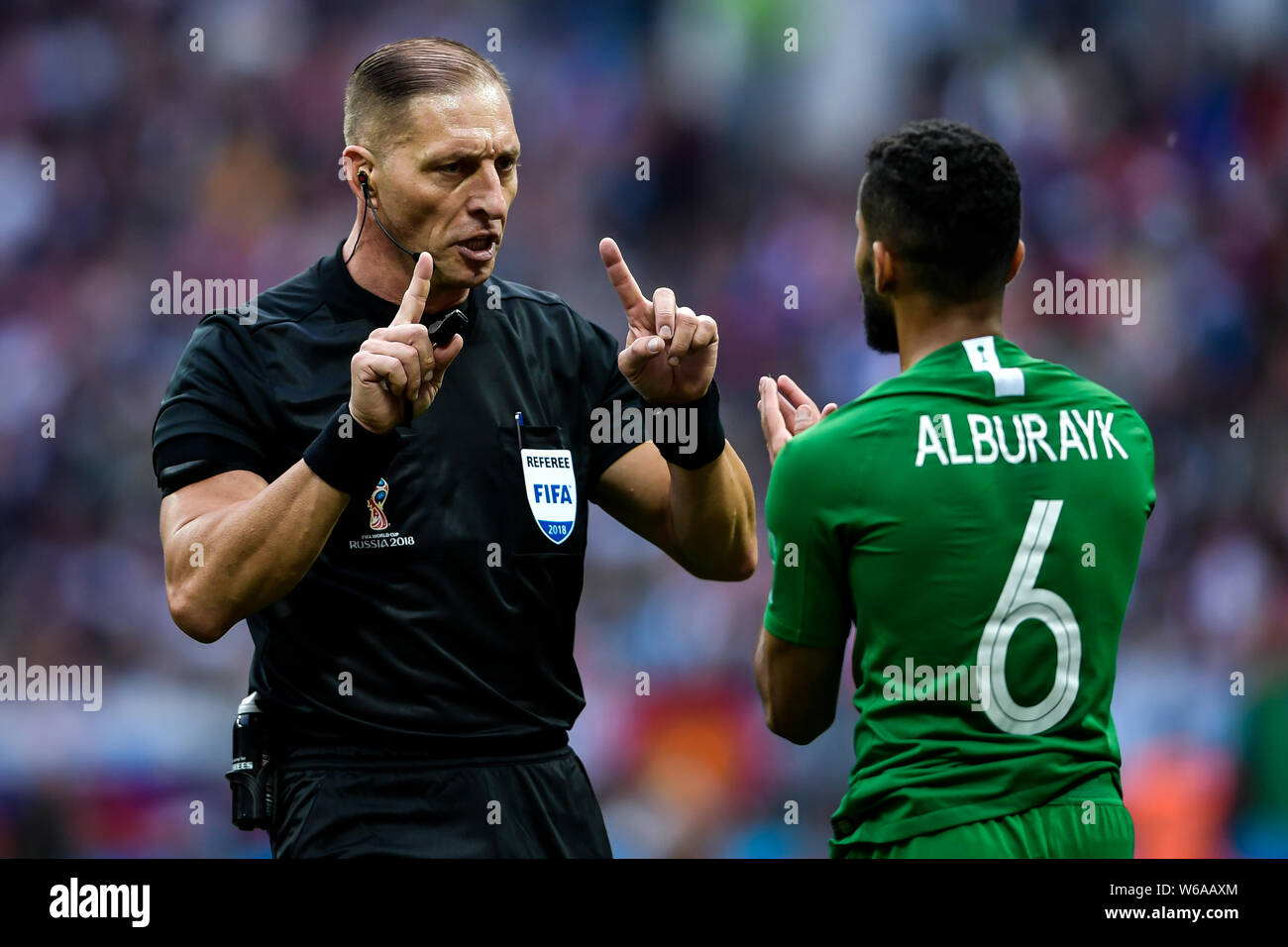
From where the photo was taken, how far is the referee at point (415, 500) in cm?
273

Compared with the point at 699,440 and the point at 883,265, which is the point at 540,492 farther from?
the point at 883,265

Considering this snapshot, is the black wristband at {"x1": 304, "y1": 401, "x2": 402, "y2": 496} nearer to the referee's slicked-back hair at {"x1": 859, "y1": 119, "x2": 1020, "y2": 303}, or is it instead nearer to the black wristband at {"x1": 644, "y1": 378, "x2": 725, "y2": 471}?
the black wristband at {"x1": 644, "y1": 378, "x2": 725, "y2": 471}

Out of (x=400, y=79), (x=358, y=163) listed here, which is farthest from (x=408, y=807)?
(x=400, y=79)

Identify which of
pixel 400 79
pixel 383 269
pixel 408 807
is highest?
pixel 400 79

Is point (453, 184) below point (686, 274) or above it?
below

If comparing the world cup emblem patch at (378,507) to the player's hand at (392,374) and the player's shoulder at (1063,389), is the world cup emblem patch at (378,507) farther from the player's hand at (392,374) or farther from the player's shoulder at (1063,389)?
the player's shoulder at (1063,389)

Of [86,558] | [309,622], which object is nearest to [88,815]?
[86,558]

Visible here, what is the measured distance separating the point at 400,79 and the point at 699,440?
93 centimetres

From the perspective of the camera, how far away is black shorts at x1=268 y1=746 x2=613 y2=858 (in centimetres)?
279

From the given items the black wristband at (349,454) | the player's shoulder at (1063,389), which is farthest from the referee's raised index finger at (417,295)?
the player's shoulder at (1063,389)

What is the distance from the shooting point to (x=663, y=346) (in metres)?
2.83

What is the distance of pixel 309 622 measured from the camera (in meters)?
2.86

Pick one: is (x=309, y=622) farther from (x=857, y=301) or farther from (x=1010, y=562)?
(x=857, y=301)
